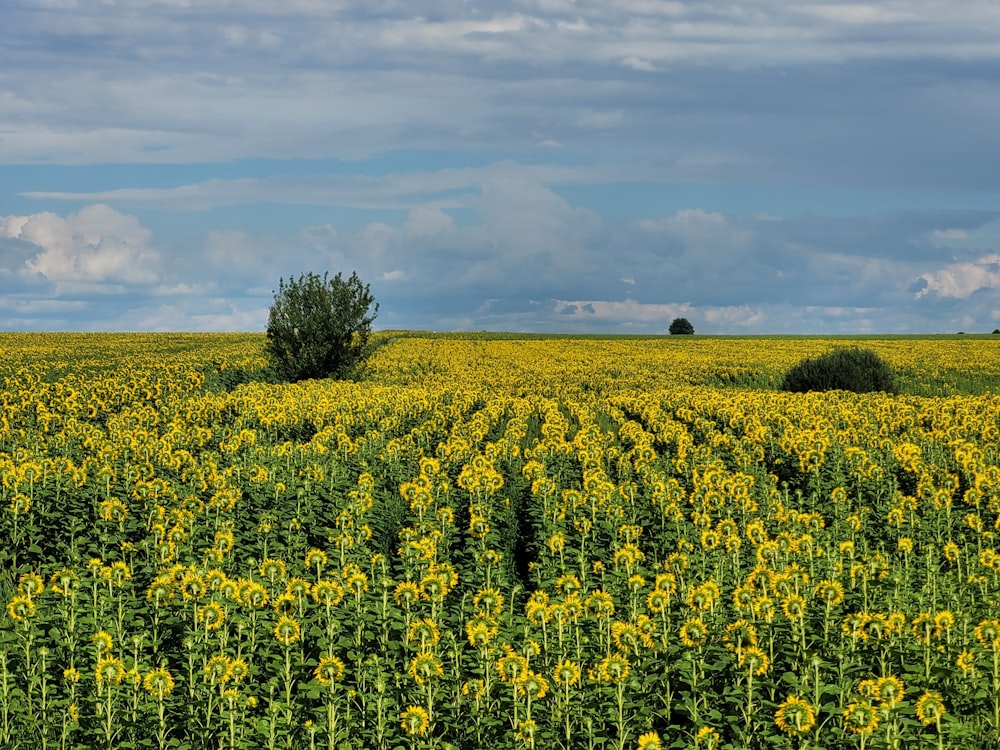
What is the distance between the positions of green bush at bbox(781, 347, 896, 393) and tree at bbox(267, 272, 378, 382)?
1586 cm

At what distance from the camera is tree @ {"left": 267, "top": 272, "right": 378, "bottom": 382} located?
119 feet

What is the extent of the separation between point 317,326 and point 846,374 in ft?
61.2

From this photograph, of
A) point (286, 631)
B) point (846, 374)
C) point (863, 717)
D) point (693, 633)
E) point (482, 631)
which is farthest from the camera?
point (846, 374)

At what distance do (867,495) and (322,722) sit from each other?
11481mm

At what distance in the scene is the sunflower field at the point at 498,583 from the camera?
24.0 feet

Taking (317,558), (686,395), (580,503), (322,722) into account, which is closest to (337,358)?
(686,395)

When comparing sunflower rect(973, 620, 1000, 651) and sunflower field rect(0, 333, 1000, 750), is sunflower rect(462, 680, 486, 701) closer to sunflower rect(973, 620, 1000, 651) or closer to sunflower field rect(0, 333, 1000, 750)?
sunflower field rect(0, 333, 1000, 750)

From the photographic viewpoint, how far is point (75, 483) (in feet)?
48.3

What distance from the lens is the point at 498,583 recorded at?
10.6 metres

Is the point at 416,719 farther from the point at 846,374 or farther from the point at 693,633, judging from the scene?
the point at 846,374

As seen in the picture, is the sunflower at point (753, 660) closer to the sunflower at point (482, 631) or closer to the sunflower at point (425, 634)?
the sunflower at point (482, 631)

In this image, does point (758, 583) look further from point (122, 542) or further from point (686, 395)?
point (686, 395)

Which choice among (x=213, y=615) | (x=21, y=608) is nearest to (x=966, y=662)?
(x=213, y=615)

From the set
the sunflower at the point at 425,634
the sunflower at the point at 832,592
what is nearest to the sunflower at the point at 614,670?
the sunflower at the point at 425,634
